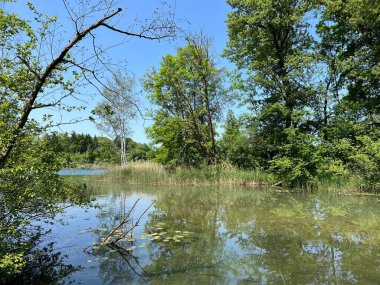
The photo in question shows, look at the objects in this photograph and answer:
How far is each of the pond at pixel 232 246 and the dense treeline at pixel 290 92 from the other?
736cm

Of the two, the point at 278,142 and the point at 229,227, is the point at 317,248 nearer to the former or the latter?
the point at 229,227

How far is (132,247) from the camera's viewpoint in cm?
637

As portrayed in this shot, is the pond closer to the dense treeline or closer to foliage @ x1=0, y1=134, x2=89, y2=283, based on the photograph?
foliage @ x1=0, y1=134, x2=89, y2=283

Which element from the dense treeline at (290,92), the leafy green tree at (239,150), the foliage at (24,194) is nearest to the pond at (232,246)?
the foliage at (24,194)

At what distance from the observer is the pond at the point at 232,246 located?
4.96 m

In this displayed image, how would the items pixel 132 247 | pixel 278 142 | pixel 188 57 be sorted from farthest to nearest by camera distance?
pixel 188 57
pixel 278 142
pixel 132 247

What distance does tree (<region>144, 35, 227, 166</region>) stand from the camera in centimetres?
2442

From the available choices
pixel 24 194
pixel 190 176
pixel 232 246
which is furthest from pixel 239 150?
pixel 24 194

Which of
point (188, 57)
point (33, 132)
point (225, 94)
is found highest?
point (188, 57)

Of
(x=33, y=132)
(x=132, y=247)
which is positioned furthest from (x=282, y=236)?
(x=33, y=132)

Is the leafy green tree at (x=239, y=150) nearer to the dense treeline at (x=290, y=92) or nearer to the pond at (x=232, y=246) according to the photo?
the dense treeline at (x=290, y=92)

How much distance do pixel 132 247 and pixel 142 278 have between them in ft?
5.13

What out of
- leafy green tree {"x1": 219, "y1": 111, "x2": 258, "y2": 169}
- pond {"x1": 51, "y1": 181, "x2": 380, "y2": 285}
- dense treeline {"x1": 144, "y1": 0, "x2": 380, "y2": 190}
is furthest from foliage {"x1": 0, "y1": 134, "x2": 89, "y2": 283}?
leafy green tree {"x1": 219, "y1": 111, "x2": 258, "y2": 169}

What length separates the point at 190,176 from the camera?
2116cm
